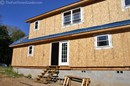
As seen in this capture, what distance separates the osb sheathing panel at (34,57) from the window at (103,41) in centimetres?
564

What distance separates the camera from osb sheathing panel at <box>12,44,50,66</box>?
15.4m

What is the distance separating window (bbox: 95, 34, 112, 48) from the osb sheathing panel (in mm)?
5635

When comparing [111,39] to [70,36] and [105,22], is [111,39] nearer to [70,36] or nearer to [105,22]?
[105,22]

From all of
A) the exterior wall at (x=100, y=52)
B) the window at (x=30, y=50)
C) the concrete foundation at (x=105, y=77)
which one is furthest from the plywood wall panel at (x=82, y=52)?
the window at (x=30, y=50)

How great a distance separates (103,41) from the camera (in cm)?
1145

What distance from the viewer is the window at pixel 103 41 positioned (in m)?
11.1

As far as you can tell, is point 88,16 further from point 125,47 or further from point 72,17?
point 125,47

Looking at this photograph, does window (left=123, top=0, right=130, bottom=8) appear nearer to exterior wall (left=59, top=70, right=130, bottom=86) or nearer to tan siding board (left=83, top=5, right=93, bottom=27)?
tan siding board (left=83, top=5, right=93, bottom=27)

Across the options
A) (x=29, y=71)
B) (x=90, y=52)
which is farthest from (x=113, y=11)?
(x=29, y=71)

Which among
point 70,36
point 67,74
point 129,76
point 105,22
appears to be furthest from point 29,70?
point 129,76

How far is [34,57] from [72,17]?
248 inches

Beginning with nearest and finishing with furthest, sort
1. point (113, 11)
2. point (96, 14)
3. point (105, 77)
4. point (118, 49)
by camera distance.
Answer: point (118, 49)
point (105, 77)
point (113, 11)
point (96, 14)

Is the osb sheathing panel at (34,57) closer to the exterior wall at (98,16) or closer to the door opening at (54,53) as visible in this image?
the door opening at (54,53)

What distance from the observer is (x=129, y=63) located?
32.2 ft
